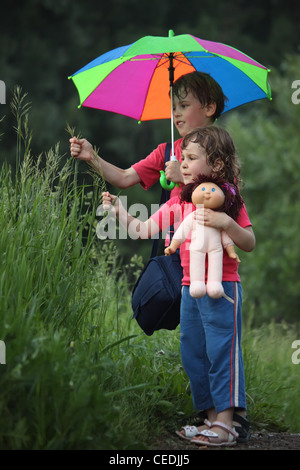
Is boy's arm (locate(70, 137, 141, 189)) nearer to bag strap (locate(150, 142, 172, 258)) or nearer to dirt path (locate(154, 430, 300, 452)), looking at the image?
bag strap (locate(150, 142, 172, 258))

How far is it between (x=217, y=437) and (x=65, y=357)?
0.88 meters

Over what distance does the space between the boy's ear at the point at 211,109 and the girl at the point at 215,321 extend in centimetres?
38

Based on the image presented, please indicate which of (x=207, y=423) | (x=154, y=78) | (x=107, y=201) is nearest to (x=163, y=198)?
(x=107, y=201)

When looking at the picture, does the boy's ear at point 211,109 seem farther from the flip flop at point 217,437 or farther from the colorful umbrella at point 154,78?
the flip flop at point 217,437

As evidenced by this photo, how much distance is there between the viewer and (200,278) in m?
3.04

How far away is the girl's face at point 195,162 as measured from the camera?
3.19 meters

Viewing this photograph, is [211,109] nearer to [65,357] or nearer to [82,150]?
[82,150]

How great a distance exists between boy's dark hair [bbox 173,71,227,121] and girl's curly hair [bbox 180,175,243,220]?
→ 64 cm

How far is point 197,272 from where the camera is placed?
3.04 m

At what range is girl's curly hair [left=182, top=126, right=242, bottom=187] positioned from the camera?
3178 millimetres

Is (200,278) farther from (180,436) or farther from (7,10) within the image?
(7,10)

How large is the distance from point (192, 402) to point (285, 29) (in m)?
23.3

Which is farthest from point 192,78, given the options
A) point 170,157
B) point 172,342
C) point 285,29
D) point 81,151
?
point 285,29

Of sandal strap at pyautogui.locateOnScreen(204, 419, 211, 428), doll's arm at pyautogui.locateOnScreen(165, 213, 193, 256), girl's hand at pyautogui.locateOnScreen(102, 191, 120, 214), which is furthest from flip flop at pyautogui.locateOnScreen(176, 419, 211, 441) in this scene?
girl's hand at pyautogui.locateOnScreen(102, 191, 120, 214)
